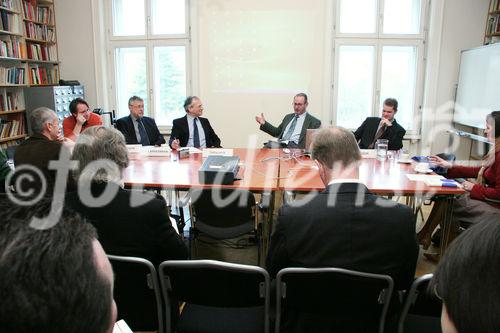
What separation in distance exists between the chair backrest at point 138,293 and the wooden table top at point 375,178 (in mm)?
1467

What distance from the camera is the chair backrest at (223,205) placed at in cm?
285

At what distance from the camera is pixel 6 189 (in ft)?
10.1

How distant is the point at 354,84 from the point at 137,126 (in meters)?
3.52

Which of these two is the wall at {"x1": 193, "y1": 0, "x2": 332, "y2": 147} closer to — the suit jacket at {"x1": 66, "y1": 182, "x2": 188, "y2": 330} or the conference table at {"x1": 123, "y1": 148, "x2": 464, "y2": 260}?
the conference table at {"x1": 123, "y1": 148, "x2": 464, "y2": 260}

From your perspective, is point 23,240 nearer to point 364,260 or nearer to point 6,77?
point 364,260

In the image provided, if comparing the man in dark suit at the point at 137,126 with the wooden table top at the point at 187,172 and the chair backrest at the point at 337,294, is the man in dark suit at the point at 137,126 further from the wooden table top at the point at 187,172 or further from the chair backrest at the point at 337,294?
the chair backrest at the point at 337,294

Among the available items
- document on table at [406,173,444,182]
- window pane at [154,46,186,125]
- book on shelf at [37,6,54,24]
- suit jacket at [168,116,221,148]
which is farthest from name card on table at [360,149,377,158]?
book on shelf at [37,6,54,24]

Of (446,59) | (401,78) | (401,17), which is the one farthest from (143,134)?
(446,59)

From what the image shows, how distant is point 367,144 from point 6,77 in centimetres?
496

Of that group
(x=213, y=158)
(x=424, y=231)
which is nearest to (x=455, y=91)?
(x=424, y=231)

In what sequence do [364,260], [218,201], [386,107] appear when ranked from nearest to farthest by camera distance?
[364,260] < [218,201] < [386,107]

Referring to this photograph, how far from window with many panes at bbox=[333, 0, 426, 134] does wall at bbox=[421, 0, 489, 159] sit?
0.20 meters

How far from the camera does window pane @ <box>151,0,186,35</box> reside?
6.07 meters

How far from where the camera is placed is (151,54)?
20.6ft
